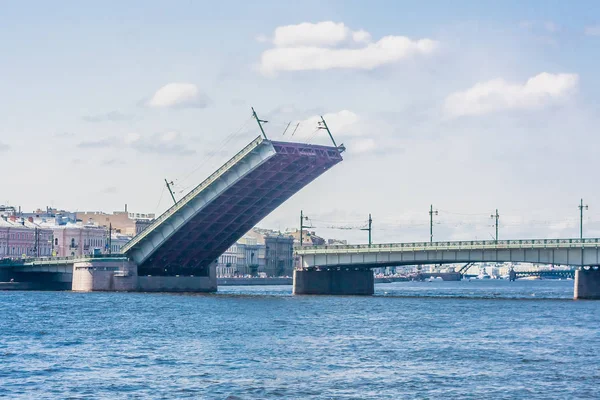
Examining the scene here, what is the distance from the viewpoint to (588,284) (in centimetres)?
6794

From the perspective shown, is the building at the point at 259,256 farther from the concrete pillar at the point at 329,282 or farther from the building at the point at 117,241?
the concrete pillar at the point at 329,282

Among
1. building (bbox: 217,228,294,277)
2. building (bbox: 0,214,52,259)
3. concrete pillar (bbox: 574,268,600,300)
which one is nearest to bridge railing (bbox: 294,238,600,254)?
concrete pillar (bbox: 574,268,600,300)

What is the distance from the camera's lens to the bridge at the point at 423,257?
65312 millimetres

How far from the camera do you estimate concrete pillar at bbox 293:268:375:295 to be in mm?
78375

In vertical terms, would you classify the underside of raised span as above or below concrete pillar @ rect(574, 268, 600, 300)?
above

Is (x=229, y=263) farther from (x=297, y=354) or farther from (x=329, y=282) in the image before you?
(x=297, y=354)

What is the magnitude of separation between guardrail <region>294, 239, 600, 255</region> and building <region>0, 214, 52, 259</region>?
57589mm

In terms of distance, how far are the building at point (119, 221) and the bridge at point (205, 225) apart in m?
58.8

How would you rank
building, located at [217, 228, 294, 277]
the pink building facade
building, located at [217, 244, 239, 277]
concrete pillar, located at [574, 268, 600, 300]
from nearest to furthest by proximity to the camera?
concrete pillar, located at [574, 268, 600, 300] < the pink building facade < building, located at [217, 244, 239, 277] < building, located at [217, 228, 294, 277]

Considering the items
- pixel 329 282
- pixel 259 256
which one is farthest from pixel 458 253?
pixel 259 256

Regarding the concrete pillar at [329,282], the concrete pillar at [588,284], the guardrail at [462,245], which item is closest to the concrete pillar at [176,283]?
the concrete pillar at [329,282]

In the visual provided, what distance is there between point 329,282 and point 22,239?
61.9 meters

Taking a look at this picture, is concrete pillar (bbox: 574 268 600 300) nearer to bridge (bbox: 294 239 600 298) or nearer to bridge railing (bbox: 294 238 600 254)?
bridge (bbox: 294 239 600 298)

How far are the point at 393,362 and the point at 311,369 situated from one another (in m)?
2.76
